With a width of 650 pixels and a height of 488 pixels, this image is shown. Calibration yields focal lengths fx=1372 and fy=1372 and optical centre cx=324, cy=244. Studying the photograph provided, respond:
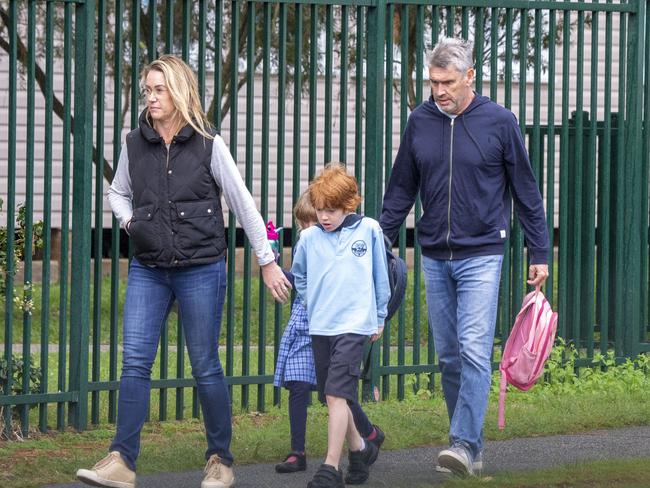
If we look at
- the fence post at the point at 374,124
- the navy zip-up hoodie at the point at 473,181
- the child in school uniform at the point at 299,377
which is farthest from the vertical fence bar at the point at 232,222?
the navy zip-up hoodie at the point at 473,181

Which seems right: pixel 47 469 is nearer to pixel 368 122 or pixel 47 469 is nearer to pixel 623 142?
pixel 368 122

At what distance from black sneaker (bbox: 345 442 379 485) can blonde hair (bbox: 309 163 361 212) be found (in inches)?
40.9

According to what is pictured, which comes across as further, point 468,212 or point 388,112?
point 388,112

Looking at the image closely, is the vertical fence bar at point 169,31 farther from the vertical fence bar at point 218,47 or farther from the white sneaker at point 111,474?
the white sneaker at point 111,474

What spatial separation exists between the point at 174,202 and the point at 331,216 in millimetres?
643

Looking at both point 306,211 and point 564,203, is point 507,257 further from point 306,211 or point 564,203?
point 306,211

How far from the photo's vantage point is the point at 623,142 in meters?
8.41

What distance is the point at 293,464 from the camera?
19.4 feet

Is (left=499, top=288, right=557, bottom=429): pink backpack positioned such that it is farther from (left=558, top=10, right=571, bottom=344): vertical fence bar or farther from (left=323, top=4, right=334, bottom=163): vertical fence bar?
(left=558, top=10, right=571, bottom=344): vertical fence bar

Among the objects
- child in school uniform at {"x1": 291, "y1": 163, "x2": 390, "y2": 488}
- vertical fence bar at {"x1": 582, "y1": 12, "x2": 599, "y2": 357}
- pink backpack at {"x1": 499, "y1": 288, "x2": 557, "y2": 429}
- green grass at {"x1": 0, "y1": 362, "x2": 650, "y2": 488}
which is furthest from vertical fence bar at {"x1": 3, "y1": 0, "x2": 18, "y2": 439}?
vertical fence bar at {"x1": 582, "y1": 12, "x2": 599, "y2": 357}

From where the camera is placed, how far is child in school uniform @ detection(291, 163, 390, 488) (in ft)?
18.0

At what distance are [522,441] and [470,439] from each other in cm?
110

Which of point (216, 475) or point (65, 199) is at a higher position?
point (65, 199)

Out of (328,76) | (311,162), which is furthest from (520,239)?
(328,76)
